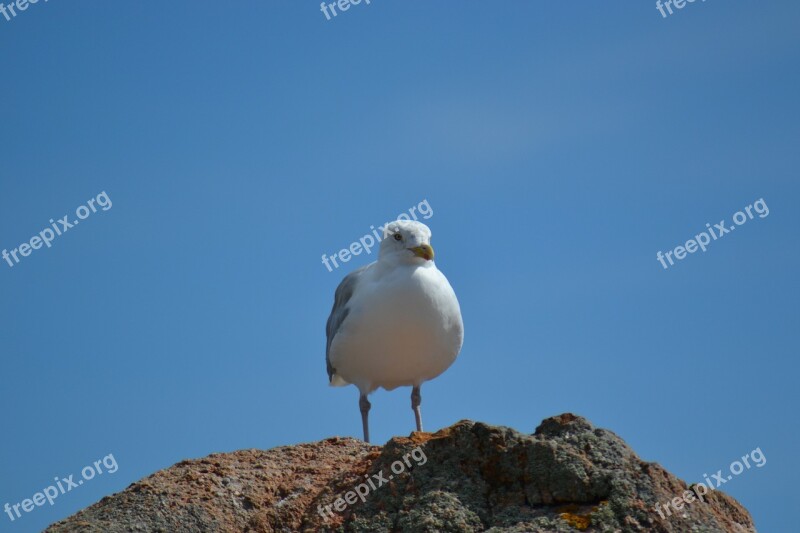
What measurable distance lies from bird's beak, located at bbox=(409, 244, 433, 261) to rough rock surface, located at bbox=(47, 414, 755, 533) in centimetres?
535

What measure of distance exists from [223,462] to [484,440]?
2.94 m

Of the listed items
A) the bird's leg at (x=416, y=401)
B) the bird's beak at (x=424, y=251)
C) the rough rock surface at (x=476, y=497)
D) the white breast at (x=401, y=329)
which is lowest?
the rough rock surface at (x=476, y=497)

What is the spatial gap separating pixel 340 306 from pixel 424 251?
5.48 feet

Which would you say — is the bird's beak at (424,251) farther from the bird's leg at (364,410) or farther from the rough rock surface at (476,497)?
the rough rock surface at (476,497)

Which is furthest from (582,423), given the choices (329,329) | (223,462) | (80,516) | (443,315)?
(329,329)

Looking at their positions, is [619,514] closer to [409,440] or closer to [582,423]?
[582,423]

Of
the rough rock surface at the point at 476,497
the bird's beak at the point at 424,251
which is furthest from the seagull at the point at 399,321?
the rough rock surface at the point at 476,497

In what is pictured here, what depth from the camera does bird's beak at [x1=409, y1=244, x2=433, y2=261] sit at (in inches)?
547

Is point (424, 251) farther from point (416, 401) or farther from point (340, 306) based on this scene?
point (416, 401)

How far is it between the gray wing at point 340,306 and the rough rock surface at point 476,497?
563cm

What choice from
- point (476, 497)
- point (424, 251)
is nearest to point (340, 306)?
point (424, 251)

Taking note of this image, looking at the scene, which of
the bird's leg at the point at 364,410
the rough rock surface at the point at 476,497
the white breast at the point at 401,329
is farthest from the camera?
the bird's leg at the point at 364,410

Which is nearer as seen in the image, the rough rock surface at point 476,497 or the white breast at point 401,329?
the rough rock surface at point 476,497

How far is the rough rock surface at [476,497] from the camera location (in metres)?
7.55
